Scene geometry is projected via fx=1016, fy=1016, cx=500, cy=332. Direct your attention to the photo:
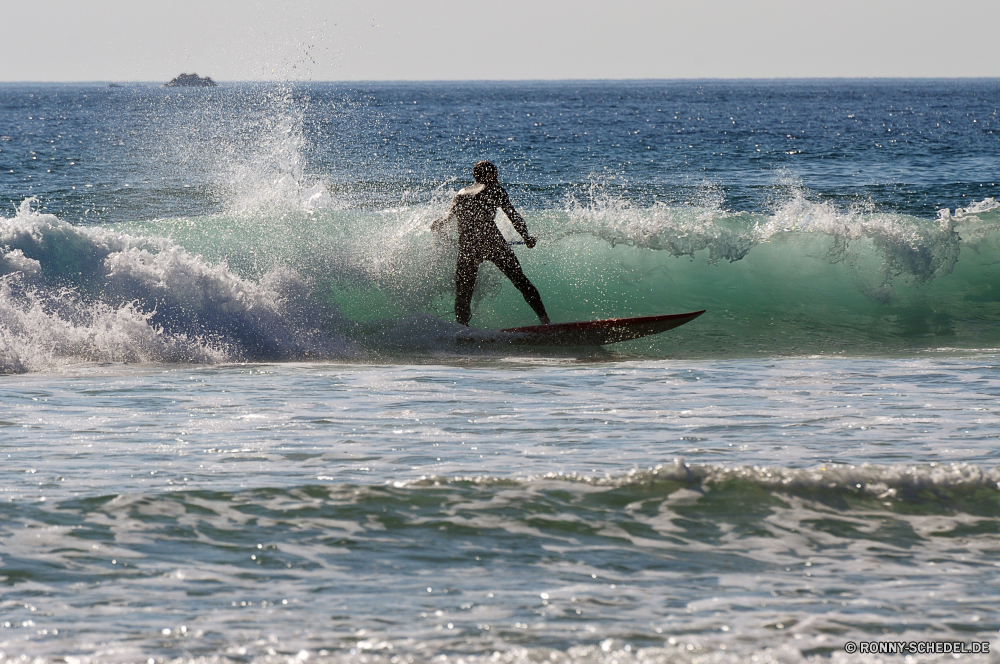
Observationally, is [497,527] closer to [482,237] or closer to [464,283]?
[482,237]

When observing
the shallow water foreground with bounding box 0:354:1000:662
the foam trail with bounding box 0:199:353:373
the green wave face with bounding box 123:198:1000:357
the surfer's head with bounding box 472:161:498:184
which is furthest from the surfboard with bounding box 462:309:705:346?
the shallow water foreground with bounding box 0:354:1000:662

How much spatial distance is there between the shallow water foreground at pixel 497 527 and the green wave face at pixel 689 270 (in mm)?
4314

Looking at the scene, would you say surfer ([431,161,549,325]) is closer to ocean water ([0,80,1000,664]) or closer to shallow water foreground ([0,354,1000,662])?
ocean water ([0,80,1000,664])

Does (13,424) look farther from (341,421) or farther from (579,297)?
(579,297)

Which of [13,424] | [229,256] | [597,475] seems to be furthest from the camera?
[229,256]

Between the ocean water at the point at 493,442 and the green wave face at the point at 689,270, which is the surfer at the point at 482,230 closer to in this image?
the ocean water at the point at 493,442

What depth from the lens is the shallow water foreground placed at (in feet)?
11.3

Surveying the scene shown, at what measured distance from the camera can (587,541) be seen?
4.29 m

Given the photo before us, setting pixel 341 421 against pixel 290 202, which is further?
pixel 290 202

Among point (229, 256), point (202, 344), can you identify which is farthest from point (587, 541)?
point (229, 256)

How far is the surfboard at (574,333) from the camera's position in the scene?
9883 mm

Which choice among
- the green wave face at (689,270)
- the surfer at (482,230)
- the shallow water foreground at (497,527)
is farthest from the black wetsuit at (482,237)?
the shallow water foreground at (497,527)

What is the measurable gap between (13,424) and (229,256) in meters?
6.22

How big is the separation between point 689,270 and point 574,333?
382 cm
